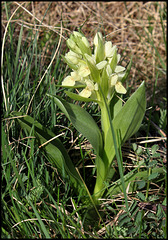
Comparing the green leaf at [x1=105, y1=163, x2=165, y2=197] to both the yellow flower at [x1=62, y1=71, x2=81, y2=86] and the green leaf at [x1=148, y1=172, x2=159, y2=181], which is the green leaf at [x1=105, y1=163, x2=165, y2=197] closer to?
the green leaf at [x1=148, y1=172, x2=159, y2=181]

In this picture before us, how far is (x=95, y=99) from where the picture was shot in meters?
0.98

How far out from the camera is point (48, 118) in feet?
4.17

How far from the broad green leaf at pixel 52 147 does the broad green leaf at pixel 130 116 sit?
16 centimetres

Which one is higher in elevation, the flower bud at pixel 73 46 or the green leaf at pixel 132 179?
the flower bud at pixel 73 46

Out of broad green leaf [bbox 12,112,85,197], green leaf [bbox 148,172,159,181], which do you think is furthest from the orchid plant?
green leaf [bbox 148,172,159,181]

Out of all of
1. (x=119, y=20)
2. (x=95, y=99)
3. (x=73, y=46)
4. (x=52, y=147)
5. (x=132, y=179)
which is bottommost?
(x=132, y=179)

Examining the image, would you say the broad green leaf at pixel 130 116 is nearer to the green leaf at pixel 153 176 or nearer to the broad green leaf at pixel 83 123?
the broad green leaf at pixel 83 123

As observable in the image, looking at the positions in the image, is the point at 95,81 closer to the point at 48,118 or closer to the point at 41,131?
the point at 41,131

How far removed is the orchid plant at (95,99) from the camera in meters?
0.90

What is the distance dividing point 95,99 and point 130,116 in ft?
0.47

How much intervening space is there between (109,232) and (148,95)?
3.58ft

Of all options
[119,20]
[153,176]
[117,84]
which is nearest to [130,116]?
[117,84]

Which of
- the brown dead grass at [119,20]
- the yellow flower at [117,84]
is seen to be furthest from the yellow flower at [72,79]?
the brown dead grass at [119,20]

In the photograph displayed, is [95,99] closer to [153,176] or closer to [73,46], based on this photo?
[73,46]
